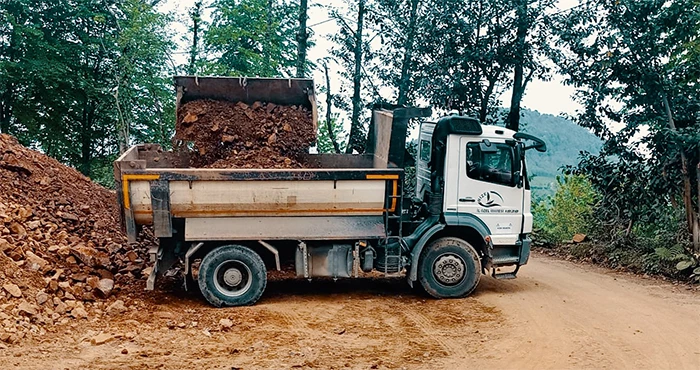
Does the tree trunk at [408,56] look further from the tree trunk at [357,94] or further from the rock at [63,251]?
the rock at [63,251]

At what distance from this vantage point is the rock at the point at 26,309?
758cm

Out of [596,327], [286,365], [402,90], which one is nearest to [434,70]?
[402,90]

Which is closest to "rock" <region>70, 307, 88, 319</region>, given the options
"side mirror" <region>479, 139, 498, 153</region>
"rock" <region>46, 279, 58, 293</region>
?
"rock" <region>46, 279, 58, 293</region>

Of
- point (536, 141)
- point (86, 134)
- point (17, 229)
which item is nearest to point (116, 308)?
point (17, 229)

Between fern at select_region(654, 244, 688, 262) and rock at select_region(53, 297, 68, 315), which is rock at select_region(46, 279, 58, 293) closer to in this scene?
rock at select_region(53, 297, 68, 315)

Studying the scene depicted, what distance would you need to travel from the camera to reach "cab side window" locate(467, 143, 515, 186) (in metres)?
9.49

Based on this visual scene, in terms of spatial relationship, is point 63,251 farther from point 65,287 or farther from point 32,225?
point 65,287

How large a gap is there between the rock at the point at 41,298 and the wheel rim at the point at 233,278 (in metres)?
2.06

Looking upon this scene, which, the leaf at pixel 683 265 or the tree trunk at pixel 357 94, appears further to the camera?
the tree trunk at pixel 357 94

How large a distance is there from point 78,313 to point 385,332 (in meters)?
3.68

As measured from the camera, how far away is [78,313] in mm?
8000

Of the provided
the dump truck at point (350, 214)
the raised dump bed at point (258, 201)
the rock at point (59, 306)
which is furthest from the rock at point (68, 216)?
the rock at point (59, 306)

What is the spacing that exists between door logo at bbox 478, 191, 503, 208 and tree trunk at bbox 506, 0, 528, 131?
7.19 m

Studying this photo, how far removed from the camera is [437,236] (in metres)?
9.71
